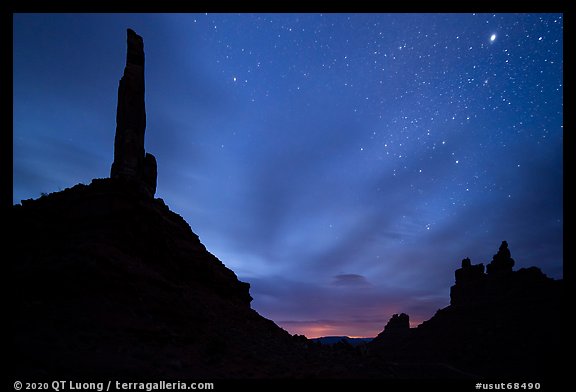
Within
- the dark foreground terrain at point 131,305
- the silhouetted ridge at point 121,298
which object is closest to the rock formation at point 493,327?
the dark foreground terrain at point 131,305

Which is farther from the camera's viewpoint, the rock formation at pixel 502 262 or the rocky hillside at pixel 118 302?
the rock formation at pixel 502 262

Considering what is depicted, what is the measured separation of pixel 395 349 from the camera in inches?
3295

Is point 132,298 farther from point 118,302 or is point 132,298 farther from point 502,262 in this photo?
point 502,262

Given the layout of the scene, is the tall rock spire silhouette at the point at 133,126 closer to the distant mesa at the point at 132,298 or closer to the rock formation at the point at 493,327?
the distant mesa at the point at 132,298

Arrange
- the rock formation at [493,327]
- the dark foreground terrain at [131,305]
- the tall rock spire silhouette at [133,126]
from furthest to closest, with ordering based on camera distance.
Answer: the rock formation at [493,327] < the tall rock spire silhouette at [133,126] < the dark foreground terrain at [131,305]

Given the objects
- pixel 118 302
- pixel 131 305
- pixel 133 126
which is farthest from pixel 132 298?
pixel 133 126

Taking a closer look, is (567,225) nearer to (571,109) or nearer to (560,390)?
(571,109)

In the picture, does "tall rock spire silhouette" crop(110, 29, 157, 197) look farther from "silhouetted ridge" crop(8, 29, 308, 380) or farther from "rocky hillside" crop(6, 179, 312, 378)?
"rocky hillside" crop(6, 179, 312, 378)

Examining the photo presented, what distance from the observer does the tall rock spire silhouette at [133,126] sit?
32719 millimetres

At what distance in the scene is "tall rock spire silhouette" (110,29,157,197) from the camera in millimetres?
32719

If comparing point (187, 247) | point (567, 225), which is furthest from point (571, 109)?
point (187, 247)

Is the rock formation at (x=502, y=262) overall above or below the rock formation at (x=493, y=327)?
above

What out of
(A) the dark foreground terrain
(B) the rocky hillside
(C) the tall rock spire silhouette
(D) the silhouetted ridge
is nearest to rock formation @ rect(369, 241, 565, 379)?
(A) the dark foreground terrain
